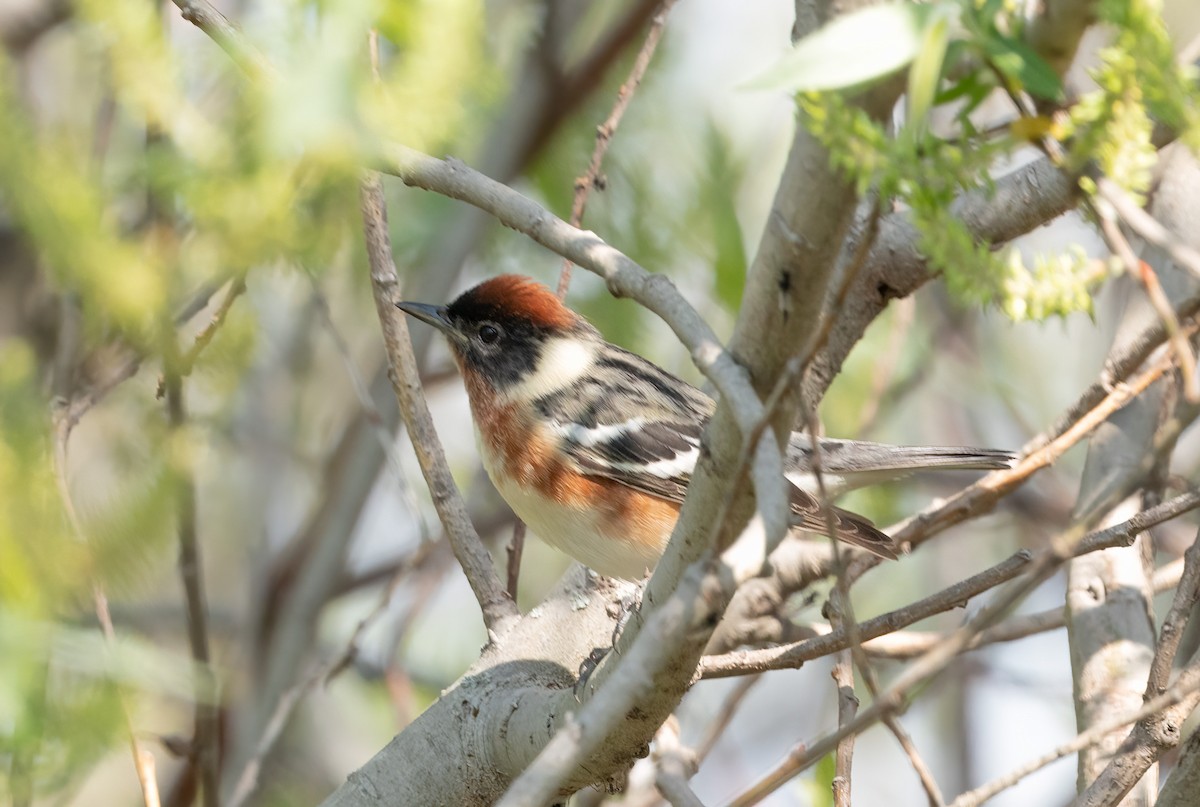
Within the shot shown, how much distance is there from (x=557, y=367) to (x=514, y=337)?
19 centimetres

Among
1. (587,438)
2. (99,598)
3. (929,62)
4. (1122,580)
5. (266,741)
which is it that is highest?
(587,438)

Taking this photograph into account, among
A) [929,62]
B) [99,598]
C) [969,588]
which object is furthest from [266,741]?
[929,62]

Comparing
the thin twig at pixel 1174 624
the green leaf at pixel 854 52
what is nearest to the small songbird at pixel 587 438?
the thin twig at pixel 1174 624

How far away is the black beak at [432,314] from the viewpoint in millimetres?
4359

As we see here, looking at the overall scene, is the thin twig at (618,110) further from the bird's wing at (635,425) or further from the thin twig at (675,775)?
the thin twig at (675,775)

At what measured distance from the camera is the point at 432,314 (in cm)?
443

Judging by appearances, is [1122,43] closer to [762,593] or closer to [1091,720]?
[1091,720]

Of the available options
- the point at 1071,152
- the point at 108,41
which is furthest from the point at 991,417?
the point at 1071,152

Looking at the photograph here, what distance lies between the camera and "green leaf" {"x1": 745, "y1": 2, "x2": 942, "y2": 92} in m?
1.27

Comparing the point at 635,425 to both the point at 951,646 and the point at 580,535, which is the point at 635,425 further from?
the point at 951,646

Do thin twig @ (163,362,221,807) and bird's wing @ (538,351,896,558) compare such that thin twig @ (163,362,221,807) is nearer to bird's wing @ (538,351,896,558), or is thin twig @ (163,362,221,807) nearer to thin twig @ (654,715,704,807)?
bird's wing @ (538,351,896,558)

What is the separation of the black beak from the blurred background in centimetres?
32

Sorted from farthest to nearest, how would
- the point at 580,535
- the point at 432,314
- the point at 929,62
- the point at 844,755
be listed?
the point at 432,314
the point at 580,535
the point at 844,755
the point at 929,62

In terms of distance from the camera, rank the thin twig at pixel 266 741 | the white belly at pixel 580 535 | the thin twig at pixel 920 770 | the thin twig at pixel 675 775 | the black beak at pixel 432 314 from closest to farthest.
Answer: the thin twig at pixel 920 770
the thin twig at pixel 675 775
the thin twig at pixel 266 741
the white belly at pixel 580 535
the black beak at pixel 432 314
